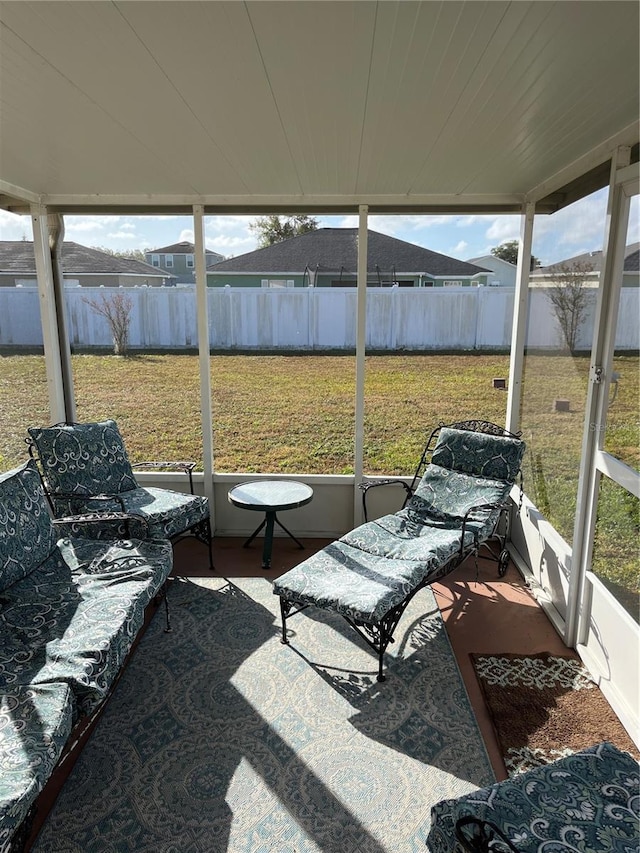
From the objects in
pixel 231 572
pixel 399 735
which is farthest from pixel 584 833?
pixel 231 572

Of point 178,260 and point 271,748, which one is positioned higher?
point 178,260

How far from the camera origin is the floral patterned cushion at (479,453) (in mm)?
3635

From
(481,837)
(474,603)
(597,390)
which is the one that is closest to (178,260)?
(597,390)

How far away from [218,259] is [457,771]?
3922mm

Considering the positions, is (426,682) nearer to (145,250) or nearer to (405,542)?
(405,542)

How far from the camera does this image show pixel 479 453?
12.3ft

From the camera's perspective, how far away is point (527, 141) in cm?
260

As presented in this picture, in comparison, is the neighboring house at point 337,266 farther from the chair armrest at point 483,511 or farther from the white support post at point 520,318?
the chair armrest at point 483,511

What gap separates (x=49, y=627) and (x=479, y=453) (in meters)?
2.81

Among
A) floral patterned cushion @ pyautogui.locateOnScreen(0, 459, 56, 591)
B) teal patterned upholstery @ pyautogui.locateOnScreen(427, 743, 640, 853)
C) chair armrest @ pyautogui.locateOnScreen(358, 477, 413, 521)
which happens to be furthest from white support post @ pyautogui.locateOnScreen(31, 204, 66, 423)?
teal patterned upholstery @ pyautogui.locateOnScreen(427, 743, 640, 853)

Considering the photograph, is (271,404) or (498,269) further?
(271,404)

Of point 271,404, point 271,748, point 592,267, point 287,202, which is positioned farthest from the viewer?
point 271,404

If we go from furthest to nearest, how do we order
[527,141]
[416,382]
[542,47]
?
[416,382]
[527,141]
[542,47]

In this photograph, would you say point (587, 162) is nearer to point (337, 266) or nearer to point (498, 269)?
point (498, 269)
